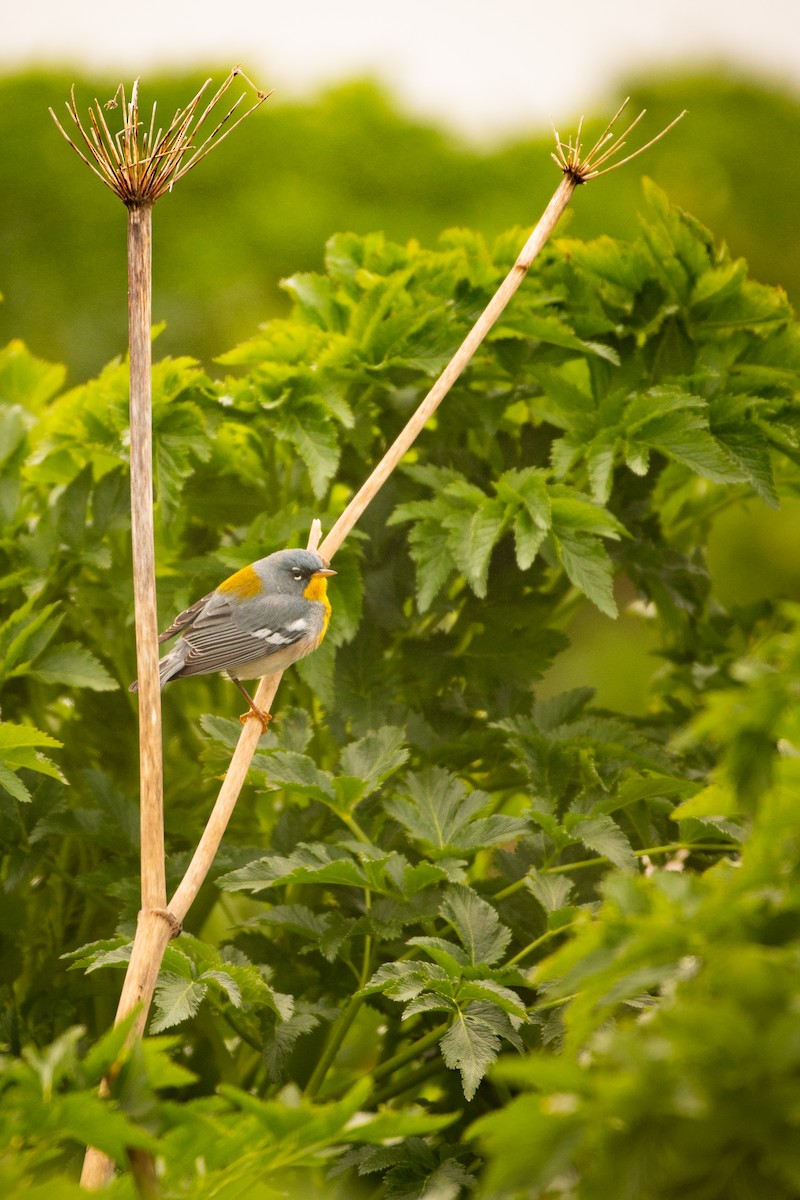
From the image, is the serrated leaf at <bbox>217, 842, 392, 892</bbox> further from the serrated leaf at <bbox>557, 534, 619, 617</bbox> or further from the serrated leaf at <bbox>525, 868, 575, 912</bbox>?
the serrated leaf at <bbox>557, 534, 619, 617</bbox>

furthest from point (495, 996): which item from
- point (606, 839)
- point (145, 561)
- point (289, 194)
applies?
point (289, 194)

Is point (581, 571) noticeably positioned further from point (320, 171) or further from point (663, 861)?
point (320, 171)

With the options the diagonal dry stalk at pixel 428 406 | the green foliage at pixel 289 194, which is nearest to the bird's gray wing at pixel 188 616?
Answer: the diagonal dry stalk at pixel 428 406

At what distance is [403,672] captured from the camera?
90cm

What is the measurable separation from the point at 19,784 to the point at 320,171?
3.79 metres

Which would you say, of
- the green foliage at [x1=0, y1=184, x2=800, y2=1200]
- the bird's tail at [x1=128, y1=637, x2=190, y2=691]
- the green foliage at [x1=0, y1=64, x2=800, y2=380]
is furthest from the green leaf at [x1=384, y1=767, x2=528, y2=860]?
the green foliage at [x1=0, y1=64, x2=800, y2=380]

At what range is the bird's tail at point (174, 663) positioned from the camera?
2.75 feet

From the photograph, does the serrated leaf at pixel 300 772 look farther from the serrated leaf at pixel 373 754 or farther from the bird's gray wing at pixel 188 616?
the bird's gray wing at pixel 188 616

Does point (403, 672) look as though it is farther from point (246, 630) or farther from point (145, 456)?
point (145, 456)

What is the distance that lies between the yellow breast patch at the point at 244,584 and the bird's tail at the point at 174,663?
6cm

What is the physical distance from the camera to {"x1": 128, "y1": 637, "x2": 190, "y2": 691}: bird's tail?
2.75ft

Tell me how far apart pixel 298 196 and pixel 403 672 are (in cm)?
336

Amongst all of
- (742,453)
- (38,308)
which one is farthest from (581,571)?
(38,308)

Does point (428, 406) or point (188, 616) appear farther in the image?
point (188, 616)
